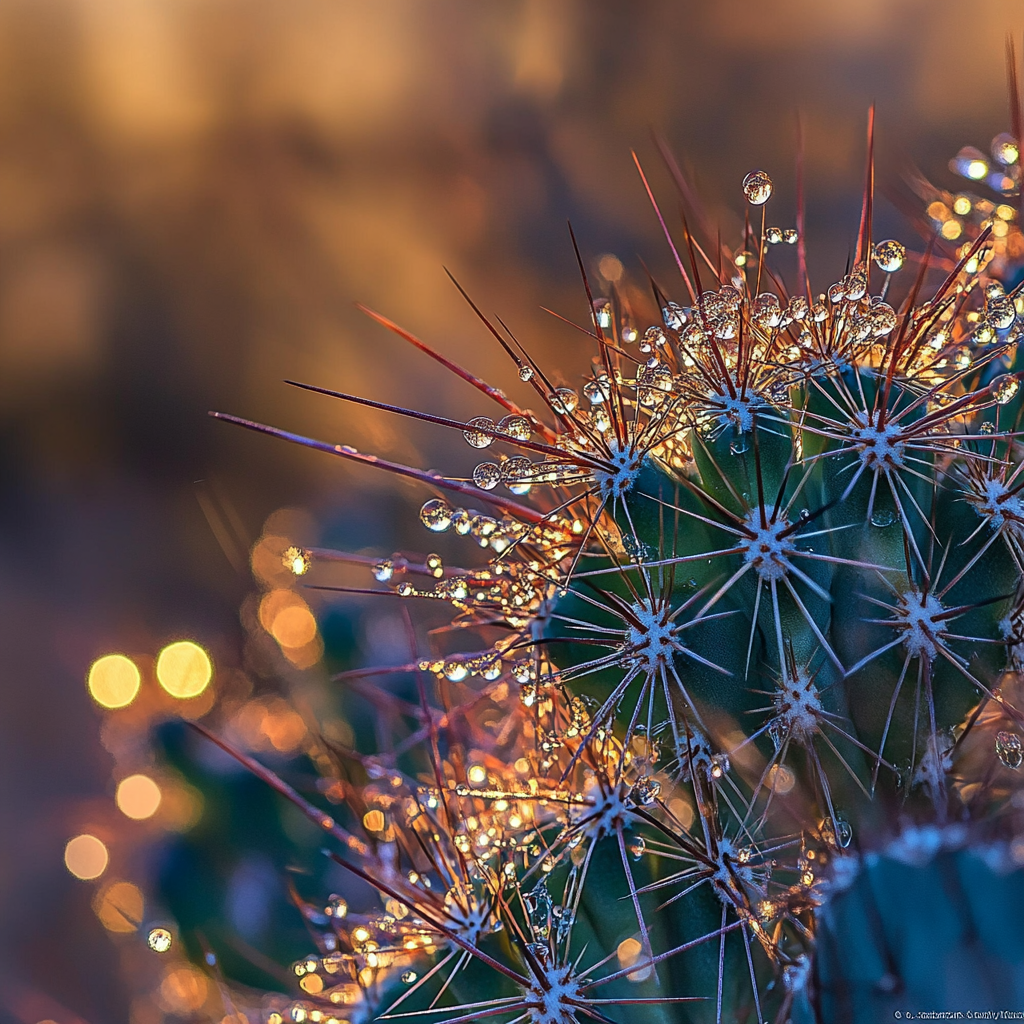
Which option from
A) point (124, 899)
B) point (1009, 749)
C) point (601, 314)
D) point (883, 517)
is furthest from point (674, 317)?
point (124, 899)

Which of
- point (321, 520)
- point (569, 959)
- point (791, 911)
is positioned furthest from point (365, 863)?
point (321, 520)

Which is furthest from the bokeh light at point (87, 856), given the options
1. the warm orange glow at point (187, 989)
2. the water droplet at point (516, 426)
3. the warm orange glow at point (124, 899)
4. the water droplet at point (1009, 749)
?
the water droplet at point (1009, 749)

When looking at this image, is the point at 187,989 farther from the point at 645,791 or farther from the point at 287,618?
the point at 645,791

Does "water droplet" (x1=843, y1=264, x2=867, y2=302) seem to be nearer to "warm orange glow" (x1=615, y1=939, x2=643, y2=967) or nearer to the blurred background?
"warm orange glow" (x1=615, y1=939, x2=643, y2=967)

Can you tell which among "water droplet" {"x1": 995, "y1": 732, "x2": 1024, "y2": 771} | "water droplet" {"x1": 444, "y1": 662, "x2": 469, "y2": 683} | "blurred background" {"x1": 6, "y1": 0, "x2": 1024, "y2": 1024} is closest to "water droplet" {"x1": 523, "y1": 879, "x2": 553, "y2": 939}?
"water droplet" {"x1": 444, "y1": 662, "x2": 469, "y2": 683}

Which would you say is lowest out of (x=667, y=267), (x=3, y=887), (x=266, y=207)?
(x=3, y=887)

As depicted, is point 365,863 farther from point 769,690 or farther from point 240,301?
point 240,301

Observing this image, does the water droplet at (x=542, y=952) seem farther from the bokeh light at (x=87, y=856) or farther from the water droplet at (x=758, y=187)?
the bokeh light at (x=87, y=856)
